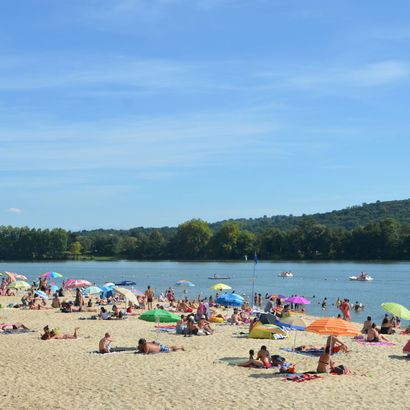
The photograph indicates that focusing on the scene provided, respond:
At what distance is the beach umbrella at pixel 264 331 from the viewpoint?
18.0m

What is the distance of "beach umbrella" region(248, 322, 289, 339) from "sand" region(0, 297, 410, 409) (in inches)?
11.6

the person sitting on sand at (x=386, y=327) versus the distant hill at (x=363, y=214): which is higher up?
the distant hill at (x=363, y=214)

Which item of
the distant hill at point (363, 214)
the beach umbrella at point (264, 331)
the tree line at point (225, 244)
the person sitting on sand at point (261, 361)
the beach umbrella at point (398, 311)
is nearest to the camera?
the person sitting on sand at point (261, 361)

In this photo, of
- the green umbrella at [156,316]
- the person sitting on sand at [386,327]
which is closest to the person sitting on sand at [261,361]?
the green umbrella at [156,316]

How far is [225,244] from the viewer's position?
13362 centimetres

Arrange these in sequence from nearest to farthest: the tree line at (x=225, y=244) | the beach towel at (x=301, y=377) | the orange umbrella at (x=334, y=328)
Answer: the beach towel at (x=301, y=377)
the orange umbrella at (x=334, y=328)
the tree line at (x=225, y=244)

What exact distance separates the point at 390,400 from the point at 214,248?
12547 cm

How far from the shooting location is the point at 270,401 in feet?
35.5

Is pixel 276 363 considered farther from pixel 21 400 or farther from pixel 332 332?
pixel 21 400

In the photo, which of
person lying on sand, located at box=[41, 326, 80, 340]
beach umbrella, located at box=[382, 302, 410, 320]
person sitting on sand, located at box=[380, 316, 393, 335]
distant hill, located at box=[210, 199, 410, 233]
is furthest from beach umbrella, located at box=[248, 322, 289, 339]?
distant hill, located at box=[210, 199, 410, 233]

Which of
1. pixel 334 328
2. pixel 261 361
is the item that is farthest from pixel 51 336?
pixel 334 328

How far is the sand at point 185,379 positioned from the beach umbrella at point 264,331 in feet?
0.97

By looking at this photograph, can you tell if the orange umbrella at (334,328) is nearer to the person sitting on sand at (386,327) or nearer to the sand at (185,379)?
the sand at (185,379)

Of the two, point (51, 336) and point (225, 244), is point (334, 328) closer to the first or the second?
point (51, 336)
